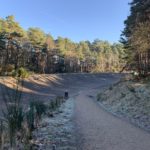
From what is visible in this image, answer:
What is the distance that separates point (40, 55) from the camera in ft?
243

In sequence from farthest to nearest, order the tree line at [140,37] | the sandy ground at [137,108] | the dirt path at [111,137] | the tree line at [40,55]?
the tree line at [40,55]
the tree line at [140,37]
the sandy ground at [137,108]
the dirt path at [111,137]

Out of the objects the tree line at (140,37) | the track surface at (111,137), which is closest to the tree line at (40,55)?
the tree line at (140,37)

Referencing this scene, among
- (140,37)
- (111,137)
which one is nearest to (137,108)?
(111,137)

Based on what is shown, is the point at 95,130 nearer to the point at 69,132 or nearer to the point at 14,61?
the point at 69,132

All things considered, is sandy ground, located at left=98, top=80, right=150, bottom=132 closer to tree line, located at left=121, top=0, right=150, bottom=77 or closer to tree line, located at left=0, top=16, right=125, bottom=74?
tree line, located at left=121, top=0, right=150, bottom=77

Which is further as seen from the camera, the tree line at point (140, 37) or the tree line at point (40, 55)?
the tree line at point (40, 55)

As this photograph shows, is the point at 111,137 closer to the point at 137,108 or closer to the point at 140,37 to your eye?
the point at 137,108

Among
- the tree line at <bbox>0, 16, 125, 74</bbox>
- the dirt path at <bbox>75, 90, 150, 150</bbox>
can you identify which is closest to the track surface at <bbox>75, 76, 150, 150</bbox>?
the dirt path at <bbox>75, 90, 150, 150</bbox>

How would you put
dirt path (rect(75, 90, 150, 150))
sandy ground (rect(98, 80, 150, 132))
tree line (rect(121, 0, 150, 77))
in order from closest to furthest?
dirt path (rect(75, 90, 150, 150)), sandy ground (rect(98, 80, 150, 132)), tree line (rect(121, 0, 150, 77))

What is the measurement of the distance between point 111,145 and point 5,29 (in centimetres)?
5083

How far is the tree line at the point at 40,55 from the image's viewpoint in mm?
57031

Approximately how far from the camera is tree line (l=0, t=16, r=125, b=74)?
57031 mm

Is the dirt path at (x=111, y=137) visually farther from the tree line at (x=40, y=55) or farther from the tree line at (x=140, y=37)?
the tree line at (x=40, y=55)

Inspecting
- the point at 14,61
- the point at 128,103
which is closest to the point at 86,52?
the point at 14,61
